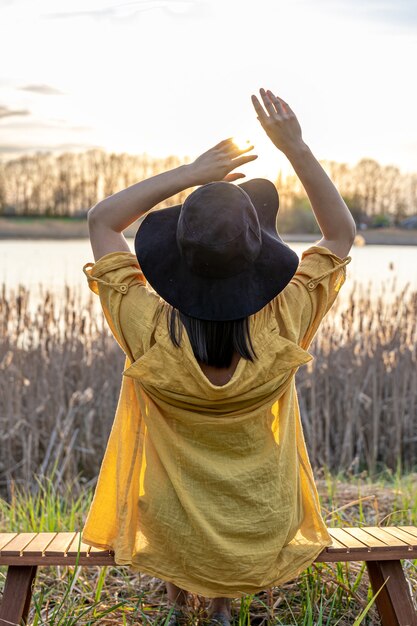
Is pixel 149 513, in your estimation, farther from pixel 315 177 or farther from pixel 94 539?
pixel 315 177

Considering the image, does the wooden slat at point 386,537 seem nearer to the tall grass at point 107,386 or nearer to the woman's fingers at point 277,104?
the woman's fingers at point 277,104

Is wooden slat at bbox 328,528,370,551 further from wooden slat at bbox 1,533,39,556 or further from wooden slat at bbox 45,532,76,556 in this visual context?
wooden slat at bbox 1,533,39,556

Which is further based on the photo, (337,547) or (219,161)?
(337,547)

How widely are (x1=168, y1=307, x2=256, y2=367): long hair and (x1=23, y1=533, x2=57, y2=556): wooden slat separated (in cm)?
69

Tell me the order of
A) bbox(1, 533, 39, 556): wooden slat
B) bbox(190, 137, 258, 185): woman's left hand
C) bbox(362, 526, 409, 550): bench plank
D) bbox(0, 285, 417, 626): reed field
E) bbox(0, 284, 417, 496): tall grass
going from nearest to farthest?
bbox(190, 137, 258, 185): woman's left hand
bbox(1, 533, 39, 556): wooden slat
bbox(362, 526, 409, 550): bench plank
bbox(0, 285, 417, 626): reed field
bbox(0, 284, 417, 496): tall grass

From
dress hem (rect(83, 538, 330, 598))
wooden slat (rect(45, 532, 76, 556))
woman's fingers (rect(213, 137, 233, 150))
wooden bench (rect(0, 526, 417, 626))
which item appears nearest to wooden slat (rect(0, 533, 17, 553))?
wooden bench (rect(0, 526, 417, 626))

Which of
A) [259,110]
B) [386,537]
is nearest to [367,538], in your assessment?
[386,537]

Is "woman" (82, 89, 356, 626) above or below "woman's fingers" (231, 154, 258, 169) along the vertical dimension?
below

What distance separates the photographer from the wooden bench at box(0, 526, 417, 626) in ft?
7.02

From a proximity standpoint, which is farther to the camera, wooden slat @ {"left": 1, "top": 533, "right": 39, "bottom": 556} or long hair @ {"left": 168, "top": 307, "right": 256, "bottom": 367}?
wooden slat @ {"left": 1, "top": 533, "right": 39, "bottom": 556}

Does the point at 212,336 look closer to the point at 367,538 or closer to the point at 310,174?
the point at 310,174

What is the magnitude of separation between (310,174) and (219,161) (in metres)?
0.27

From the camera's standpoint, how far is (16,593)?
2182 millimetres

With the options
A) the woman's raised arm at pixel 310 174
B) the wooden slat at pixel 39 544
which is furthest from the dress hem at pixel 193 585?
the woman's raised arm at pixel 310 174
